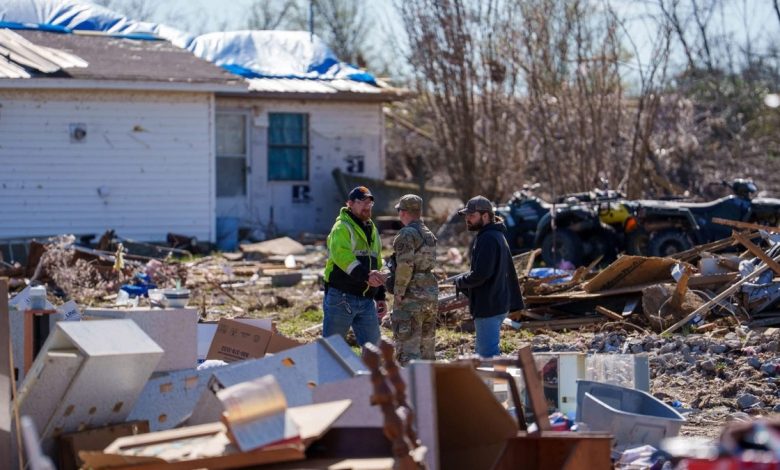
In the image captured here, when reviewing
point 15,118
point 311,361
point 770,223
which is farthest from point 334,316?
point 15,118

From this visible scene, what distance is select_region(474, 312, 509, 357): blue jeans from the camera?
9.25 m

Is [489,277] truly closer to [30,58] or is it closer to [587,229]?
[587,229]

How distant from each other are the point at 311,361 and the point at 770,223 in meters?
11.3

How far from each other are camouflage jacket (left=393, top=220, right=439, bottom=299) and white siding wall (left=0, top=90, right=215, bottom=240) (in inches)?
508

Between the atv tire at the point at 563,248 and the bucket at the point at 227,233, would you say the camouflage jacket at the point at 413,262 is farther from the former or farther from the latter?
the bucket at the point at 227,233

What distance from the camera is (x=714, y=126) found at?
25891 millimetres

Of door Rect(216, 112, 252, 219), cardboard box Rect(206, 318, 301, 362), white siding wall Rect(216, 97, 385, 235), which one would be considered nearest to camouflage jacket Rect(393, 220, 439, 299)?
cardboard box Rect(206, 318, 301, 362)

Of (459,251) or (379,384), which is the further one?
(459,251)

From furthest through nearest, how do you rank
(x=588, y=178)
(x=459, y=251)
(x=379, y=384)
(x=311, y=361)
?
(x=588, y=178) < (x=459, y=251) < (x=311, y=361) < (x=379, y=384)

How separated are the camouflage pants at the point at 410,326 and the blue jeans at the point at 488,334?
38cm

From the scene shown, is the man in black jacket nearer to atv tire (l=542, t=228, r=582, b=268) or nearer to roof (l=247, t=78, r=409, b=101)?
atv tire (l=542, t=228, r=582, b=268)

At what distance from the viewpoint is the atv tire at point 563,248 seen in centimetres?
1664

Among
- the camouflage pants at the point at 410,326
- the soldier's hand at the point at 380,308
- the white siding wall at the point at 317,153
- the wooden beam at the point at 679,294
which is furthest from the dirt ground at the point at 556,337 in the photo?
the white siding wall at the point at 317,153

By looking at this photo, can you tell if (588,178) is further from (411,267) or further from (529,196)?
(411,267)
